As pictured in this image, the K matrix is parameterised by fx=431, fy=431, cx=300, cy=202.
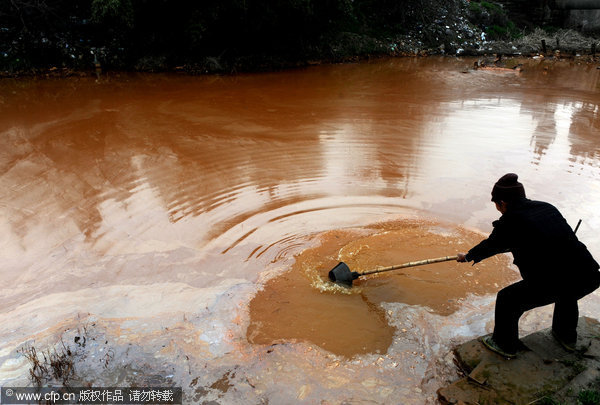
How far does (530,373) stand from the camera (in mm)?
2971

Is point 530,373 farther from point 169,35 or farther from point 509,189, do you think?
point 169,35

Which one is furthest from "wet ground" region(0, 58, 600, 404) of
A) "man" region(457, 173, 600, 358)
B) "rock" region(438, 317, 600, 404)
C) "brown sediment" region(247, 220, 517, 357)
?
"man" region(457, 173, 600, 358)

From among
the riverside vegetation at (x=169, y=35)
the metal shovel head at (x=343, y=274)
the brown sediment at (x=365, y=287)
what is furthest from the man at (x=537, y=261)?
the riverside vegetation at (x=169, y=35)

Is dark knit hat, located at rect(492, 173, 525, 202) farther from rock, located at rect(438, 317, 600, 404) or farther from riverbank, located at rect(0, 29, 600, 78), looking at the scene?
riverbank, located at rect(0, 29, 600, 78)

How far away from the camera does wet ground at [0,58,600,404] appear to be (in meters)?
3.42

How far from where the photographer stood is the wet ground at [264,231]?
3420mm

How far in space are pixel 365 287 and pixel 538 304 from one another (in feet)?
5.47

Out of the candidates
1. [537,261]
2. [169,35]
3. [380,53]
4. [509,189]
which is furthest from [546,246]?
[380,53]

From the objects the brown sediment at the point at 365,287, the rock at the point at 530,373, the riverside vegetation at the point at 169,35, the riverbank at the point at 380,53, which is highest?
the riverside vegetation at the point at 169,35

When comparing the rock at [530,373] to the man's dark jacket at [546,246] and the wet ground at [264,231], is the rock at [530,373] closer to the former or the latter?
the wet ground at [264,231]

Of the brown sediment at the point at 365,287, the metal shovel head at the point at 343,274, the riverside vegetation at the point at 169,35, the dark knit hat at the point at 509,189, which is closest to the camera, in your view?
the dark knit hat at the point at 509,189

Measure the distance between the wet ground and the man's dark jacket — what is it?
1.05 m

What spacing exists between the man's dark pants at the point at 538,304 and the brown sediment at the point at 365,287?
2.84 ft

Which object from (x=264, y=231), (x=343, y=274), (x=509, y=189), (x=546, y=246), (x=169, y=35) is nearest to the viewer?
(x=546, y=246)
